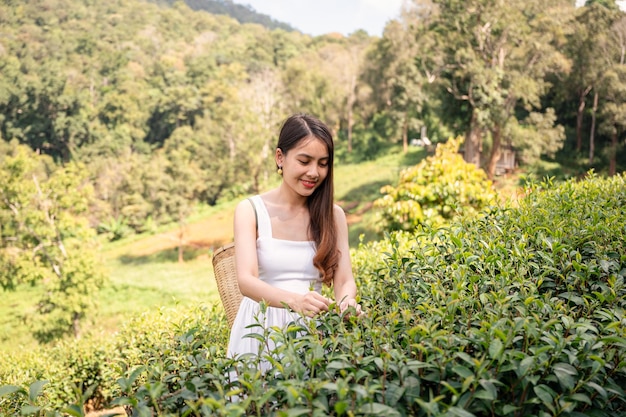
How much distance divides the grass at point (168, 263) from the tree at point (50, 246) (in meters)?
0.47

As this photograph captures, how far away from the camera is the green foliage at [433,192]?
274 inches

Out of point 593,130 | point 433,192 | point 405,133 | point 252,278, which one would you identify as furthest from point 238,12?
point 252,278

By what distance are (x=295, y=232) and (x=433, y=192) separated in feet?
17.2

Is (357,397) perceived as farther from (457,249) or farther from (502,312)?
(457,249)

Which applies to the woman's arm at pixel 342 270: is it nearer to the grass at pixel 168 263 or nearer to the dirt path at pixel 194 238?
the grass at pixel 168 263

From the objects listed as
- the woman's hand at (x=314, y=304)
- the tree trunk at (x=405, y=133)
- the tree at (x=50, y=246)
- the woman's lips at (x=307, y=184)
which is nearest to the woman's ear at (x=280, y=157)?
→ the woman's lips at (x=307, y=184)

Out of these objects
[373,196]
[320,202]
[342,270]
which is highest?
[320,202]

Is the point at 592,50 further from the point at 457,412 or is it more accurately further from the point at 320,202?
the point at 457,412

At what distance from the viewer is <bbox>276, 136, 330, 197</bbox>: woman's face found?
6.61ft

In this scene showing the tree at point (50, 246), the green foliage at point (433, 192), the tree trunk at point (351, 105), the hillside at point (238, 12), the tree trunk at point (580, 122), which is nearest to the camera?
the green foliage at point (433, 192)

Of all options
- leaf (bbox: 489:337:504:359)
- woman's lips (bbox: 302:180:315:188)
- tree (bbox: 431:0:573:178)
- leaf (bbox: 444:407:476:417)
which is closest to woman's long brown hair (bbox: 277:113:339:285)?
woman's lips (bbox: 302:180:315:188)

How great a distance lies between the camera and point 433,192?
23.4 ft

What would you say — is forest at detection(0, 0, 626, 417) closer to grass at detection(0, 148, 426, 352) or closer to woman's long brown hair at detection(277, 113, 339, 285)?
woman's long brown hair at detection(277, 113, 339, 285)

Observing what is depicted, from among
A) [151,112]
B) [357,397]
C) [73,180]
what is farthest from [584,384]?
[151,112]
